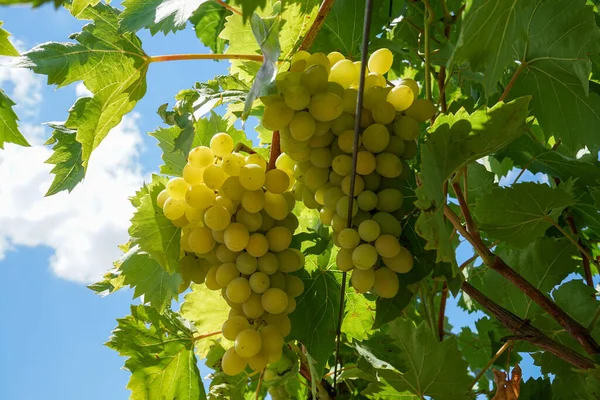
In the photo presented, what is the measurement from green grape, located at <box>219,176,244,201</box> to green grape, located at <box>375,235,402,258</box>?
22 cm

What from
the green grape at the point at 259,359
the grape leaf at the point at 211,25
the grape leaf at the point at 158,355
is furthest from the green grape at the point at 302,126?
the grape leaf at the point at 211,25

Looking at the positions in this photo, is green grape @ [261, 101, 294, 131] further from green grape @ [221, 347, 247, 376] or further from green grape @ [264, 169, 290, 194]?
green grape @ [221, 347, 247, 376]

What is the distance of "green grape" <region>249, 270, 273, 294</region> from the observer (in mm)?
887

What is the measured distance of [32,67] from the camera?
1046 mm

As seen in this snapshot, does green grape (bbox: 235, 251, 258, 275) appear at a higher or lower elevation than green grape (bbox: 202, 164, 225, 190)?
lower

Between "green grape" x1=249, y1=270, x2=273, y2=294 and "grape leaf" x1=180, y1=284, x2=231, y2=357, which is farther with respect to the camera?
"grape leaf" x1=180, y1=284, x2=231, y2=357

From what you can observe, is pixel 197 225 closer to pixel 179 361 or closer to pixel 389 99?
pixel 389 99

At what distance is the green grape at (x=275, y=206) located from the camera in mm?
910

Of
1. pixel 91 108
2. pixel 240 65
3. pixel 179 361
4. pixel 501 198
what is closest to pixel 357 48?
pixel 240 65

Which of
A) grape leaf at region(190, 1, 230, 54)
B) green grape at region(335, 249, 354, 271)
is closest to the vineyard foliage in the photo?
green grape at region(335, 249, 354, 271)

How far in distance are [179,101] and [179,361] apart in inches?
22.3

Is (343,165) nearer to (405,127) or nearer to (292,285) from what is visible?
(405,127)

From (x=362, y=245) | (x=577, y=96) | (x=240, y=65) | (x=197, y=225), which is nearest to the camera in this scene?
(x=362, y=245)

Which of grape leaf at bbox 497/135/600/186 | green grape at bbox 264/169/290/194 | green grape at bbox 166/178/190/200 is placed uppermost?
grape leaf at bbox 497/135/600/186
